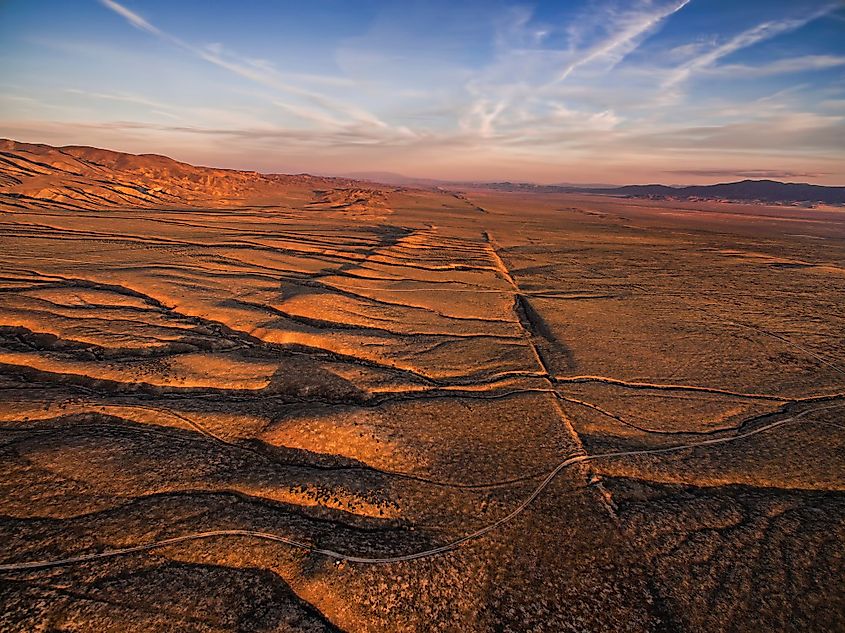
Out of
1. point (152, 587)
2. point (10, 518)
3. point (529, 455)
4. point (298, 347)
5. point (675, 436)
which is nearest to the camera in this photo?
point (152, 587)

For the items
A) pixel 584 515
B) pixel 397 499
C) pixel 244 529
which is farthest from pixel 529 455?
pixel 244 529

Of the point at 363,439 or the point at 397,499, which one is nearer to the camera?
the point at 397,499

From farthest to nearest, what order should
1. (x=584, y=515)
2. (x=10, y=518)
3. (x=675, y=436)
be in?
(x=675, y=436) → (x=584, y=515) → (x=10, y=518)

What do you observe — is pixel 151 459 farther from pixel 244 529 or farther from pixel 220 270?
pixel 220 270

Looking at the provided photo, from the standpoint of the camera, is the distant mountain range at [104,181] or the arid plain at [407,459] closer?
the arid plain at [407,459]

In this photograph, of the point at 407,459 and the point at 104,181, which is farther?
the point at 104,181

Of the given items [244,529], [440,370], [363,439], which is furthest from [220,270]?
[244,529]

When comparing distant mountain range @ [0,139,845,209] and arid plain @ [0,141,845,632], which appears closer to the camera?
arid plain @ [0,141,845,632]
